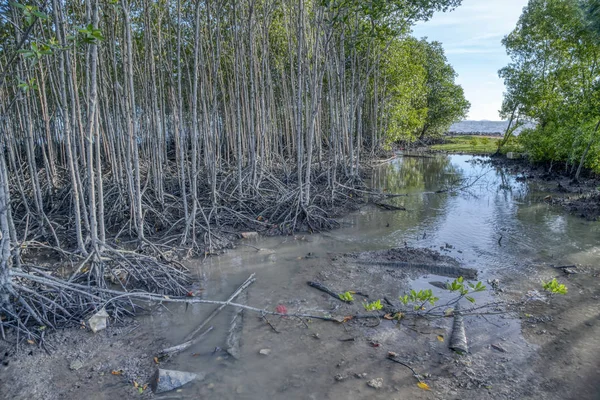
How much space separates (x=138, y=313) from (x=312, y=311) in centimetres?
236

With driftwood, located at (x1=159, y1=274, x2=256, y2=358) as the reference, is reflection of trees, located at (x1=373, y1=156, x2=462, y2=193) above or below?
above

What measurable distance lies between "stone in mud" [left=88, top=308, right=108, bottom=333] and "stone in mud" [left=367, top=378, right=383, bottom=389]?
3181mm

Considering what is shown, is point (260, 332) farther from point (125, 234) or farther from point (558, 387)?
point (125, 234)

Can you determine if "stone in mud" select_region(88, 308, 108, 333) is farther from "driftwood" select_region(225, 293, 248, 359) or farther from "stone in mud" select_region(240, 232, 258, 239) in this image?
"stone in mud" select_region(240, 232, 258, 239)

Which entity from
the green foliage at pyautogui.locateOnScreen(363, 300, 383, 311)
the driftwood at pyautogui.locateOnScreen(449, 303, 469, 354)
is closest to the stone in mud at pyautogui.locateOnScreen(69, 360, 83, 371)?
the green foliage at pyautogui.locateOnScreen(363, 300, 383, 311)

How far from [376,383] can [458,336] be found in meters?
1.34

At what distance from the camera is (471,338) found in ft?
14.6

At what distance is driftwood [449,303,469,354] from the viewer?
13.7 ft

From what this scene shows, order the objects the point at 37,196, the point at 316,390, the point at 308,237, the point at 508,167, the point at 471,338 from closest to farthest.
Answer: the point at 316,390 < the point at 471,338 < the point at 37,196 < the point at 308,237 < the point at 508,167

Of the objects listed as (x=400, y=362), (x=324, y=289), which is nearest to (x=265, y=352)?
(x=400, y=362)

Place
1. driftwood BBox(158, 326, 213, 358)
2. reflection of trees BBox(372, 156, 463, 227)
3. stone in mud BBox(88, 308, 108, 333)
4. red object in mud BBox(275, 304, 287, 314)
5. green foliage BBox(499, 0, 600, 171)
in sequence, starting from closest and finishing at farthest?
driftwood BBox(158, 326, 213, 358) → stone in mud BBox(88, 308, 108, 333) → red object in mud BBox(275, 304, 287, 314) → reflection of trees BBox(372, 156, 463, 227) → green foliage BBox(499, 0, 600, 171)

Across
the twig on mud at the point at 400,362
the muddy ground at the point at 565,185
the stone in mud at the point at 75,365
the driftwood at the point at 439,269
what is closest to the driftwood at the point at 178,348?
the stone in mud at the point at 75,365

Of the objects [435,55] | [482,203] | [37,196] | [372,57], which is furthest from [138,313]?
[435,55]

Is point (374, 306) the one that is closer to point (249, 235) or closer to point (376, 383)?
point (376, 383)
